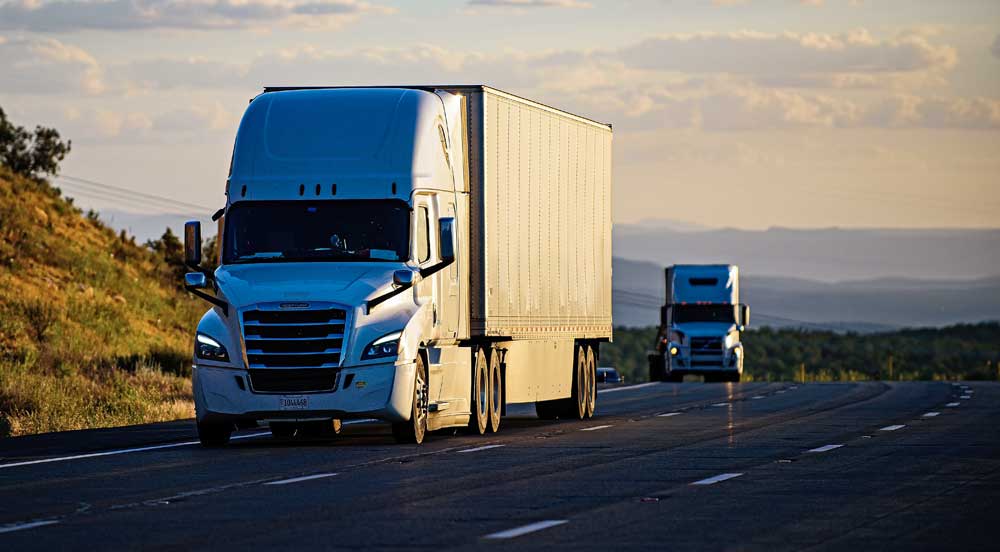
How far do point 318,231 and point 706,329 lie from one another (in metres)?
38.4

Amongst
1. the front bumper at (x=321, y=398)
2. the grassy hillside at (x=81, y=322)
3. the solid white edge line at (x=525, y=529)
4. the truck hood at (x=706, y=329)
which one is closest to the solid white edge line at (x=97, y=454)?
the front bumper at (x=321, y=398)

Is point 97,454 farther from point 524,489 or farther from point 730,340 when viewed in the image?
point 730,340

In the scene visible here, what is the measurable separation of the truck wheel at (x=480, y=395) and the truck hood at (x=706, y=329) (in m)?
35.3

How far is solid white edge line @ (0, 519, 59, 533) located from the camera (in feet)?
44.0

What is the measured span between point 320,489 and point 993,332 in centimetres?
13037

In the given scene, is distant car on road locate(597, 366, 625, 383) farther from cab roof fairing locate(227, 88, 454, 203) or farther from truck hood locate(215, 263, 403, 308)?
truck hood locate(215, 263, 403, 308)

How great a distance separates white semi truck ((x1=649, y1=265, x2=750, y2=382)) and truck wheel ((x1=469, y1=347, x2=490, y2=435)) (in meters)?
35.1

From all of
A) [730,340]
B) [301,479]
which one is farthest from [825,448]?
[730,340]

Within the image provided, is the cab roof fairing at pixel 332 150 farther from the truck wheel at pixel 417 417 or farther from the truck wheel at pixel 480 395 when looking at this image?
the truck wheel at pixel 480 395

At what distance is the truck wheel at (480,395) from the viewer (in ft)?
84.0

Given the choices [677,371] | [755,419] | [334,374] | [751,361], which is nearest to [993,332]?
[751,361]

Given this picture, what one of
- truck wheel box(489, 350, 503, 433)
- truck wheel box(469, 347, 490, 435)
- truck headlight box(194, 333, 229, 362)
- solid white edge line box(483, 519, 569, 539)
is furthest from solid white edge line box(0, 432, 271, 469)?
solid white edge line box(483, 519, 569, 539)

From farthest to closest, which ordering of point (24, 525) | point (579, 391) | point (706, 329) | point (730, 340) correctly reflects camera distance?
point (730, 340)
point (706, 329)
point (579, 391)
point (24, 525)

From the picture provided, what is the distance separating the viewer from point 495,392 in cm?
2661
